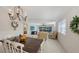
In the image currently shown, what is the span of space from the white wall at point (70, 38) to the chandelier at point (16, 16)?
746 millimetres

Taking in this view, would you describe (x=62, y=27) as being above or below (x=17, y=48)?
above

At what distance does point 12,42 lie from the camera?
2.11 m

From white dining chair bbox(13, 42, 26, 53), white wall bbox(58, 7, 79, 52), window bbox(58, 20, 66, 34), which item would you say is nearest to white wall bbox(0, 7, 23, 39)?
white dining chair bbox(13, 42, 26, 53)

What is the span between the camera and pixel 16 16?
2.14m

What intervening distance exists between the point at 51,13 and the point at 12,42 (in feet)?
2.73

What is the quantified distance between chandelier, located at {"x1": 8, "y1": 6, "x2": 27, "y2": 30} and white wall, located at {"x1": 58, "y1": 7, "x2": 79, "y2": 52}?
2.45 feet

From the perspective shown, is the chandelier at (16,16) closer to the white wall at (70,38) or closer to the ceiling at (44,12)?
the ceiling at (44,12)

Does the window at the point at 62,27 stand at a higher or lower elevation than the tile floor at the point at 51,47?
higher

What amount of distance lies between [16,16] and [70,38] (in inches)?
39.2

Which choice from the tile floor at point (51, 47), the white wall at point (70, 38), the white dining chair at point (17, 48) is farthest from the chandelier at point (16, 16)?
the white wall at point (70, 38)

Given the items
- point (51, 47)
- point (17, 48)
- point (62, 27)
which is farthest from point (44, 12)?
point (17, 48)

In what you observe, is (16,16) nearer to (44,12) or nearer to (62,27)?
(44,12)

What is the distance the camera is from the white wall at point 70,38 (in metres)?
2.03

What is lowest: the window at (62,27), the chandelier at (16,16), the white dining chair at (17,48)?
the white dining chair at (17,48)
